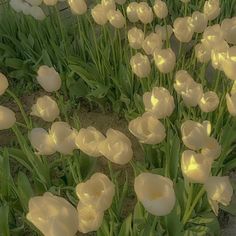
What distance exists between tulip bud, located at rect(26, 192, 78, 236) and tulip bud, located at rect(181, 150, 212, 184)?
29 centimetres

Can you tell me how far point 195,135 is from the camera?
1.19 m

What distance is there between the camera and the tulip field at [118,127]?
1.10 meters

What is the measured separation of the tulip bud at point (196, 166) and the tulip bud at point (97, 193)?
17 cm

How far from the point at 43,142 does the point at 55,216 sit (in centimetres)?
43

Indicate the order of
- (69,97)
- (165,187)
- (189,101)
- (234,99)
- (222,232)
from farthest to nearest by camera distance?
(69,97)
(222,232)
(189,101)
(234,99)
(165,187)

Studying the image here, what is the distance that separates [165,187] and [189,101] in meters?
0.46

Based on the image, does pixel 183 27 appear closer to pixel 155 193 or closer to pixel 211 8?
pixel 211 8

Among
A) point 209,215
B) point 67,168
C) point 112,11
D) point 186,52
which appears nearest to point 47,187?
point 67,168

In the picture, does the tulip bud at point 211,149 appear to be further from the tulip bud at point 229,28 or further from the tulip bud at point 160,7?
the tulip bud at point 160,7

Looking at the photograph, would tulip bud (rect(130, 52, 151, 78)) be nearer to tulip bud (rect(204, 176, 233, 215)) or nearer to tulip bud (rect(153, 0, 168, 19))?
tulip bud (rect(153, 0, 168, 19))

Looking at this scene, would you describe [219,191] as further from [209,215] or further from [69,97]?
[69,97]

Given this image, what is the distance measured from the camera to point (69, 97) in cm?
225

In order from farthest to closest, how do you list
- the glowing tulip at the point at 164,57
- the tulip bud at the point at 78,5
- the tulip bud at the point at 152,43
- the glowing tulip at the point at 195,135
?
the tulip bud at the point at 78,5 < the tulip bud at the point at 152,43 < the glowing tulip at the point at 164,57 < the glowing tulip at the point at 195,135

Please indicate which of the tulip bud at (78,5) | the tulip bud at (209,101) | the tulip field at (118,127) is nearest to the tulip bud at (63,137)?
the tulip field at (118,127)
